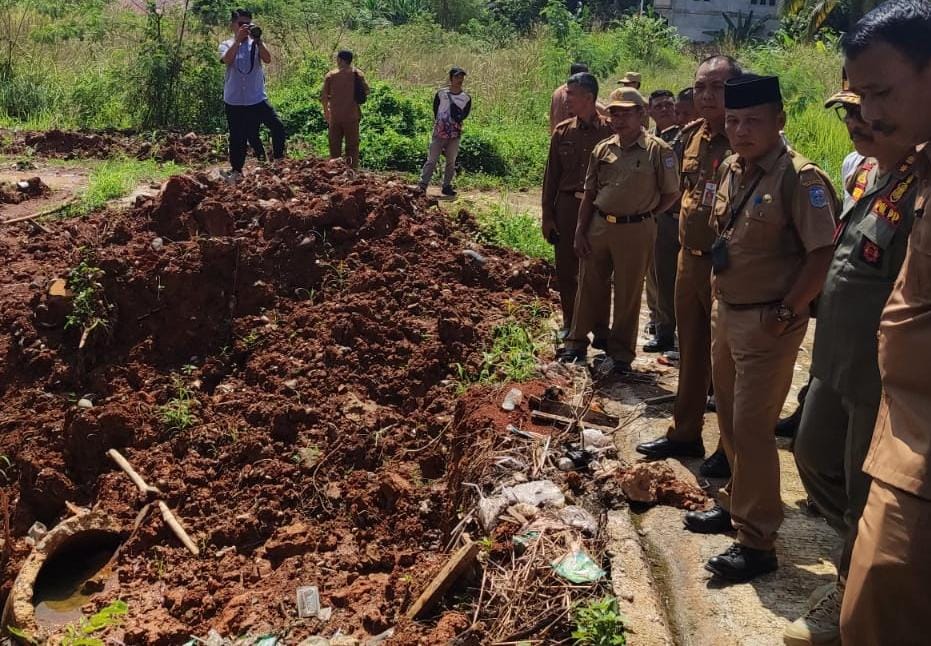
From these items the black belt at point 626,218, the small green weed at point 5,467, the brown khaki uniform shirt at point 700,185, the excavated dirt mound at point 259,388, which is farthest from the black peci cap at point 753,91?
the small green weed at point 5,467

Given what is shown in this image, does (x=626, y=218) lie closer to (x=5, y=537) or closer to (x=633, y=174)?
(x=633, y=174)

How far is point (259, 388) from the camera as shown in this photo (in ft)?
18.7

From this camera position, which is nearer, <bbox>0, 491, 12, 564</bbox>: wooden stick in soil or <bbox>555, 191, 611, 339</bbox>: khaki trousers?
<bbox>0, 491, 12, 564</bbox>: wooden stick in soil

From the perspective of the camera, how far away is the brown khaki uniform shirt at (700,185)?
4047 millimetres

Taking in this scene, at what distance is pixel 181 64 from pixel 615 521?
476 inches

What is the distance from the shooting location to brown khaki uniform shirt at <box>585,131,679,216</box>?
517 centimetres

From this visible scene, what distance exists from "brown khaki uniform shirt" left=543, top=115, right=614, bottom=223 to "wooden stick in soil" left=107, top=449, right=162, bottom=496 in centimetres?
320

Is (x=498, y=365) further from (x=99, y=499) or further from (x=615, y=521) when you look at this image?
(x=99, y=499)

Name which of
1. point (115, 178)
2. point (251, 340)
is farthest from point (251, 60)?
point (251, 340)

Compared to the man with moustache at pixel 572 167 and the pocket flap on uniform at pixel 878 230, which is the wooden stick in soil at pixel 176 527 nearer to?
the man with moustache at pixel 572 167

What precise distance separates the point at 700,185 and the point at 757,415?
131cm

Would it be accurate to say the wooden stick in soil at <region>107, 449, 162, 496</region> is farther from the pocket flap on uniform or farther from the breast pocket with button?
the pocket flap on uniform

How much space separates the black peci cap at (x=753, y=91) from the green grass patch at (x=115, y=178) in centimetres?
707

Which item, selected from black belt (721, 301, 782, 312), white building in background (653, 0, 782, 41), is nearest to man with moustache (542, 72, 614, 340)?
black belt (721, 301, 782, 312)
